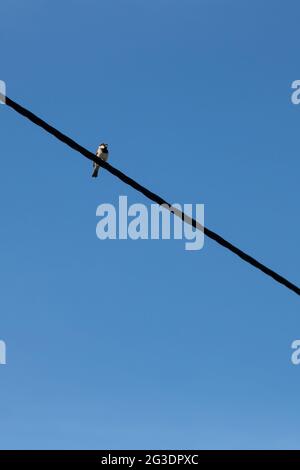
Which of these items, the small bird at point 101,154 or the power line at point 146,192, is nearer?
the power line at point 146,192

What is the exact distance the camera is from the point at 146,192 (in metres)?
5.98

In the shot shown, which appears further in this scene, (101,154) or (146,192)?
(101,154)

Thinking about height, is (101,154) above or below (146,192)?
above

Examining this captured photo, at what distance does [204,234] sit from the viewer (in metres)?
6.21

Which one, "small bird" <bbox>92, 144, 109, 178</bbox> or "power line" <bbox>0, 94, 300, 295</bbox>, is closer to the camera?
"power line" <bbox>0, 94, 300, 295</bbox>

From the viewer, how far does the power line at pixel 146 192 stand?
5531 mm

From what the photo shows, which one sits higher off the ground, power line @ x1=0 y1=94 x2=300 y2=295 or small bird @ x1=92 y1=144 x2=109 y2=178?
small bird @ x1=92 y1=144 x2=109 y2=178

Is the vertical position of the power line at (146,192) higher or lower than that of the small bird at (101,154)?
lower

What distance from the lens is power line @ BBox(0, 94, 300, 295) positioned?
18.1 ft
